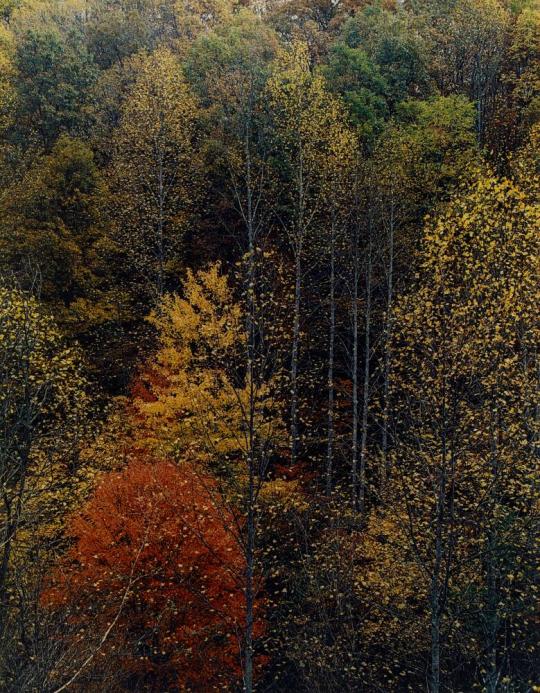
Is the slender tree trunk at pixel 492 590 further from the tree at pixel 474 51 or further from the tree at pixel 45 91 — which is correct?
the tree at pixel 45 91

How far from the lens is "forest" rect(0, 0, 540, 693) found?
1370 cm

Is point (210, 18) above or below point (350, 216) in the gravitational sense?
above

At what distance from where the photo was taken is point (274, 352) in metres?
25.4

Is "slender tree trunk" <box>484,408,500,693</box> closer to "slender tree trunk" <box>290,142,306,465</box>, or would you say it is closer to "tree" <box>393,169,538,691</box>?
"tree" <box>393,169,538,691</box>

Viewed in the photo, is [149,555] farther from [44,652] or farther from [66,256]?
[66,256]

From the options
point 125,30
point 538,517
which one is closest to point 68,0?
point 125,30

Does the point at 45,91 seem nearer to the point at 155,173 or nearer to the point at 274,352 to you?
the point at 155,173

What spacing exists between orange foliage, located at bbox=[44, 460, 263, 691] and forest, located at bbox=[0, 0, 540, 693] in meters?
0.11

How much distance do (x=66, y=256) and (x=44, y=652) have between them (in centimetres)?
2246

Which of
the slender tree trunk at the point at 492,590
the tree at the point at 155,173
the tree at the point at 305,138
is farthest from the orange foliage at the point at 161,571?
the tree at the point at 155,173

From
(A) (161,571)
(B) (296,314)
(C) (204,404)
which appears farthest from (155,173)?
(A) (161,571)

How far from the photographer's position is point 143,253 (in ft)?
97.3

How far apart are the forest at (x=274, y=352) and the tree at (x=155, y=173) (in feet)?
0.74

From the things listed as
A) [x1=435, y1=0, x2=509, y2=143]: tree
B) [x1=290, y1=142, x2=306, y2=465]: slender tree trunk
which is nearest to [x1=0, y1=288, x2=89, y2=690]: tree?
[x1=290, y1=142, x2=306, y2=465]: slender tree trunk
